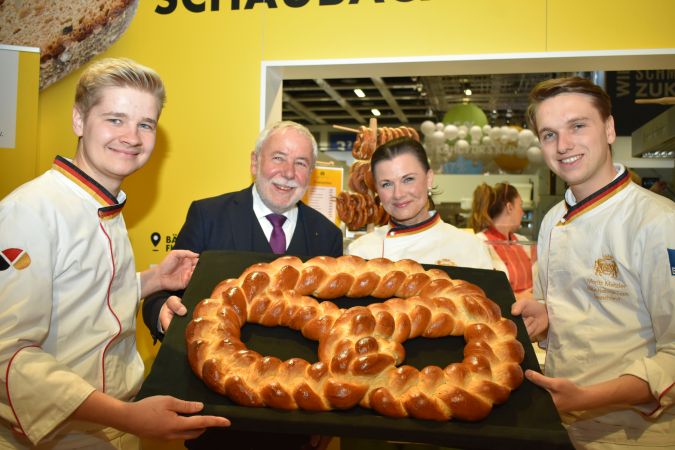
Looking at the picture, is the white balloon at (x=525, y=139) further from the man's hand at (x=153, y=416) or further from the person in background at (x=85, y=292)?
the man's hand at (x=153, y=416)

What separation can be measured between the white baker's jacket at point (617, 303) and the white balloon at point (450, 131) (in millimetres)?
7033

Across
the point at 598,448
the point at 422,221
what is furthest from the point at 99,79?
the point at 598,448

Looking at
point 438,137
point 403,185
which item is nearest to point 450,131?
point 438,137

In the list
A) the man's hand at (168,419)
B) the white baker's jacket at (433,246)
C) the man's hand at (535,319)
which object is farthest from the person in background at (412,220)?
Answer: the man's hand at (168,419)

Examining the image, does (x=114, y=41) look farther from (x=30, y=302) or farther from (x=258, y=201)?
(x=30, y=302)

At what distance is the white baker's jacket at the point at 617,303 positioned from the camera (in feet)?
5.59

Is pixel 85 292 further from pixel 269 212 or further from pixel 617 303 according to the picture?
pixel 617 303

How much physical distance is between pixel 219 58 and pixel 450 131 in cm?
588

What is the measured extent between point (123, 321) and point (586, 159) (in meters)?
1.78

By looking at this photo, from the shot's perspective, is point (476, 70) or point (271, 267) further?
point (476, 70)

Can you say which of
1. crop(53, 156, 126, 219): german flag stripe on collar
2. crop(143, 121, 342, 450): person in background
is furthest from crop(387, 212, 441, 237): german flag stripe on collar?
crop(53, 156, 126, 219): german flag stripe on collar

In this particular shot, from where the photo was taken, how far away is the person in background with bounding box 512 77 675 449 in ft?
5.64

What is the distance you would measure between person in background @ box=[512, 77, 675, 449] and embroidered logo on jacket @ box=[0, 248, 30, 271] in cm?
149

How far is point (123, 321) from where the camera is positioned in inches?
76.3
